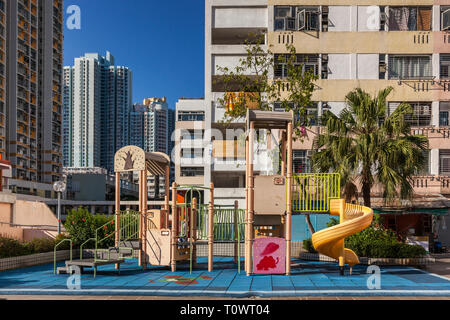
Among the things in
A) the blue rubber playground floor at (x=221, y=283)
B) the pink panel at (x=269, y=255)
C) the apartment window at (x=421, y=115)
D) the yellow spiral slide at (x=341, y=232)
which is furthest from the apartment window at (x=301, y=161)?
the pink panel at (x=269, y=255)

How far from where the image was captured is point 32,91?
328ft

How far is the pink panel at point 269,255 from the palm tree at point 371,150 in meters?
6.30

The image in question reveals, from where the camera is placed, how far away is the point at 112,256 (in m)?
21.0

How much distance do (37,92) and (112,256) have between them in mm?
89566

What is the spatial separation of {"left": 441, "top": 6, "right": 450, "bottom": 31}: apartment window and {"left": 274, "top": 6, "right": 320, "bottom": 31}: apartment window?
333 inches

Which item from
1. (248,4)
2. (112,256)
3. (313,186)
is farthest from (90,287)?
(248,4)

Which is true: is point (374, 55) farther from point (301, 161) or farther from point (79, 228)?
point (79, 228)

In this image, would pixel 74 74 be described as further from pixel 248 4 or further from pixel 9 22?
pixel 248 4

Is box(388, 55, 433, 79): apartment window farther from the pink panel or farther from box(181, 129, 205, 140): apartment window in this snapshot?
box(181, 129, 205, 140): apartment window

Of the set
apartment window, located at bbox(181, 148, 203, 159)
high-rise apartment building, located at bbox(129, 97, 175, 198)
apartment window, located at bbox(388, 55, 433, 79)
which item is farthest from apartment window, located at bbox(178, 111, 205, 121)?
high-rise apartment building, located at bbox(129, 97, 175, 198)

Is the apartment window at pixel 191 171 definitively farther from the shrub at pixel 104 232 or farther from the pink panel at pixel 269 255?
the pink panel at pixel 269 255

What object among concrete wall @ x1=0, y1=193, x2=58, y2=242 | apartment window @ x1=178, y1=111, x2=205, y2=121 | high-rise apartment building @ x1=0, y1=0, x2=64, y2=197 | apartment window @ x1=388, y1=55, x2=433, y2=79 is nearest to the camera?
concrete wall @ x1=0, y1=193, x2=58, y2=242

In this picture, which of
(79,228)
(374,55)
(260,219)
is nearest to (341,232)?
(260,219)

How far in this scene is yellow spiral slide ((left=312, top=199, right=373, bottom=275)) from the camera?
727 inches
